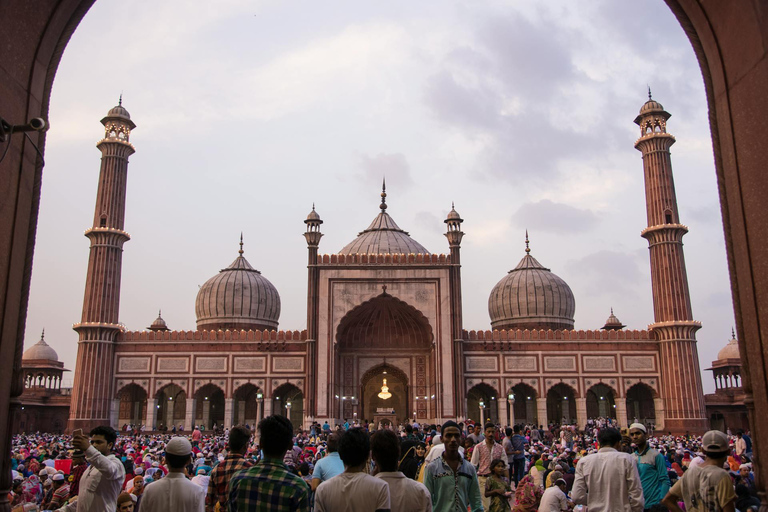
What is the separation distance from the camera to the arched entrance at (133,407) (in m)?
33.8

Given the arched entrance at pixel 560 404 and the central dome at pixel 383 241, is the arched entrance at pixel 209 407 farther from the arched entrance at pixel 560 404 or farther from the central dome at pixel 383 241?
the arched entrance at pixel 560 404

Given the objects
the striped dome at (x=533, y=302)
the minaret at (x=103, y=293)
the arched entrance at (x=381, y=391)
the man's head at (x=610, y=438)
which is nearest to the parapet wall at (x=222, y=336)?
the minaret at (x=103, y=293)

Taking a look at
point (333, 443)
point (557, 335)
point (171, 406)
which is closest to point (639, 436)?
point (333, 443)

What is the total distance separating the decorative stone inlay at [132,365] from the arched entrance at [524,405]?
1686 centimetres

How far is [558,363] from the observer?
32.2 m

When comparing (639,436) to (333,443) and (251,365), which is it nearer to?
(333,443)

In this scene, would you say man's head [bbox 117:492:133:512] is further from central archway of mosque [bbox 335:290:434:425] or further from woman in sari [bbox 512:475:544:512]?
central archway of mosque [bbox 335:290:434:425]

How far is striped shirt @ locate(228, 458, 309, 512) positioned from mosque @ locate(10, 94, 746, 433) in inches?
1057

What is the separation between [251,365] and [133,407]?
22.3 ft

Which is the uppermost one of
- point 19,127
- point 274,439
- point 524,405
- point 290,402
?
point 19,127

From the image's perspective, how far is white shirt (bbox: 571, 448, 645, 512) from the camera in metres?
5.28

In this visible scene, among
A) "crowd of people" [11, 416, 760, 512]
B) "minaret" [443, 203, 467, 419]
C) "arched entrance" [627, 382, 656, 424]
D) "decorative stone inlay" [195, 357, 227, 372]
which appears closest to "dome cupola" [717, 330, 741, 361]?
"arched entrance" [627, 382, 656, 424]

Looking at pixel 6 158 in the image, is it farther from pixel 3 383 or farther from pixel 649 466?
pixel 649 466

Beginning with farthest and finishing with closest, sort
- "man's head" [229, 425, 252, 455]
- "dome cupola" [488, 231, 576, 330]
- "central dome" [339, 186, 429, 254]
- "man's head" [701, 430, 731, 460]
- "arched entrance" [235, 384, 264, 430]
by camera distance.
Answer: "dome cupola" [488, 231, 576, 330], "central dome" [339, 186, 429, 254], "arched entrance" [235, 384, 264, 430], "man's head" [229, 425, 252, 455], "man's head" [701, 430, 731, 460]
